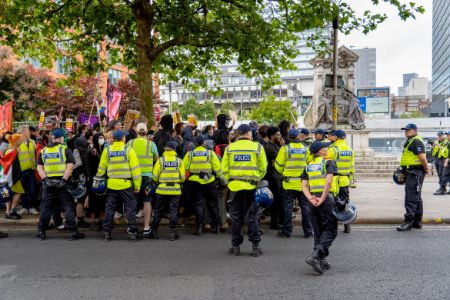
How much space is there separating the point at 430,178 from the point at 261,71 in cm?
1012

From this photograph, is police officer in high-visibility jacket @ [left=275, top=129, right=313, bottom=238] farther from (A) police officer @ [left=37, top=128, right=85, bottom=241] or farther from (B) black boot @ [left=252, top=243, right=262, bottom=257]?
(A) police officer @ [left=37, top=128, right=85, bottom=241]

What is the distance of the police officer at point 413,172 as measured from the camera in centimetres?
855

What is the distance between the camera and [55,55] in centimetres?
1556

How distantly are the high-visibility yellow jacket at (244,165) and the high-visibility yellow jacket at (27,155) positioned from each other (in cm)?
486

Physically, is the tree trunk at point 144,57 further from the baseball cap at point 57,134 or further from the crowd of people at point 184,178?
the baseball cap at point 57,134

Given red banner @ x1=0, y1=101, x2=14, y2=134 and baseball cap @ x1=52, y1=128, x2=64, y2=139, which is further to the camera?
red banner @ x1=0, y1=101, x2=14, y2=134

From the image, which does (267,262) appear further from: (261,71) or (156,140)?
(261,71)

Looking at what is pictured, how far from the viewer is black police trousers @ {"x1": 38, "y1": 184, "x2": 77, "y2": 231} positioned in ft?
26.7

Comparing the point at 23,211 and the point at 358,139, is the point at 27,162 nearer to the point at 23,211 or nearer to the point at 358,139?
the point at 23,211

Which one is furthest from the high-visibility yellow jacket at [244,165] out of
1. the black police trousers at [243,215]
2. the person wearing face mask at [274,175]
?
the person wearing face mask at [274,175]

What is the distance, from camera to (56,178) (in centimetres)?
812

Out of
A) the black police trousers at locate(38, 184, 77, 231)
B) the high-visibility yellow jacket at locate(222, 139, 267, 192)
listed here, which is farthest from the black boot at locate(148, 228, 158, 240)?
the high-visibility yellow jacket at locate(222, 139, 267, 192)

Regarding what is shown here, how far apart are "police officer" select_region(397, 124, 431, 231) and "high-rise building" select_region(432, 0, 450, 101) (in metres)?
95.3

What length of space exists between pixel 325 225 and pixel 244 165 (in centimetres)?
159
